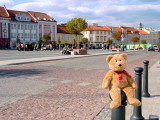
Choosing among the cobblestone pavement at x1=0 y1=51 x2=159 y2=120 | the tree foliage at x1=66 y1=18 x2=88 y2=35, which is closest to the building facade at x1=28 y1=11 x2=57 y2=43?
the tree foliage at x1=66 y1=18 x2=88 y2=35

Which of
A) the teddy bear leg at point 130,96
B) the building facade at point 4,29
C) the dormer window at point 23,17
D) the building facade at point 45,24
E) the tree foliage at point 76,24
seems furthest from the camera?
the building facade at point 45,24

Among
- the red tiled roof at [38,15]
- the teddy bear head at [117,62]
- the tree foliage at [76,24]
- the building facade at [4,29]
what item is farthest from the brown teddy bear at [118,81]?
the red tiled roof at [38,15]

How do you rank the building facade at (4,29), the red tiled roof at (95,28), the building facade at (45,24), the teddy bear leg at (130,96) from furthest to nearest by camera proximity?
the red tiled roof at (95,28), the building facade at (45,24), the building facade at (4,29), the teddy bear leg at (130,96)

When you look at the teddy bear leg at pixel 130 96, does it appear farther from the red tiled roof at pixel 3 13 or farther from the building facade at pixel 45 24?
the building facade at pixel 45 24

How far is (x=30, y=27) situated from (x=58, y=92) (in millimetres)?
62684

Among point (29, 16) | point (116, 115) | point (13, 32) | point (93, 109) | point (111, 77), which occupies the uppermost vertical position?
point (29, 16)

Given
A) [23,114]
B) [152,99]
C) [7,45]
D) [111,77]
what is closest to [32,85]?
[23,114]

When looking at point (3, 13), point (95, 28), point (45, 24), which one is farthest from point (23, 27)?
point (95, 28)

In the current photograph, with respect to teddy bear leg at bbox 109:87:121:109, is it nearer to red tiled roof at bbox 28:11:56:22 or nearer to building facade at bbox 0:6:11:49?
building facade at bbox 0:6:11:49

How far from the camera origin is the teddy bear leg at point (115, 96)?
2.90 m

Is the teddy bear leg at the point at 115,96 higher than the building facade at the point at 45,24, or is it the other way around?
the building facade at the point at 45,24

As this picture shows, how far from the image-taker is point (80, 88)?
648 centimetres

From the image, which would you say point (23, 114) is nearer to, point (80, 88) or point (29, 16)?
point (80, 88)

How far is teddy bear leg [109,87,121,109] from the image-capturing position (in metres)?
2.90
